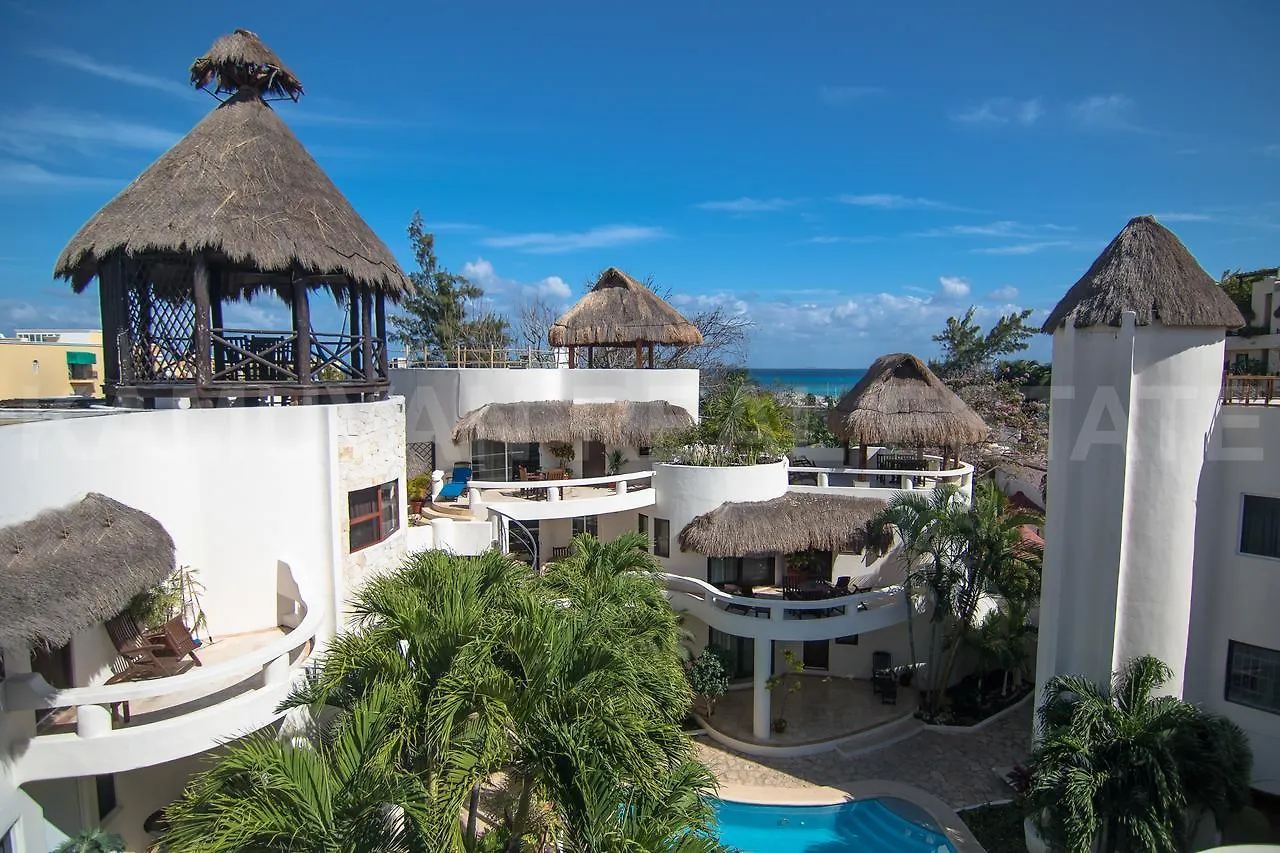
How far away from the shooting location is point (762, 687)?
55.1 feet

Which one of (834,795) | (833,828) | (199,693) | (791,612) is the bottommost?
(833,828)

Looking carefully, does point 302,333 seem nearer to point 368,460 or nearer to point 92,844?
point 368,460

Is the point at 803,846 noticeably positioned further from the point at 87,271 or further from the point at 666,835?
the point at 87,271

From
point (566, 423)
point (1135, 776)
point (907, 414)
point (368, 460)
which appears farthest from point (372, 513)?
point (907, 414)

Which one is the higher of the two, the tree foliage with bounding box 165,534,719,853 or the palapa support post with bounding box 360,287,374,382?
the palapa support post with bounding box 360,287,374,382

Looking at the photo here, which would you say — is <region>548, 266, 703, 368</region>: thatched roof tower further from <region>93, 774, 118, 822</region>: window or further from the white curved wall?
<region>93, 774, 118, 822</region>: window

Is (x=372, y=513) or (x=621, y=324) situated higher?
(x=621, y=324)

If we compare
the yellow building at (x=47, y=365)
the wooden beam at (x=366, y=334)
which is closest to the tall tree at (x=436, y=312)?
the yellow building at (x=47, y=365)

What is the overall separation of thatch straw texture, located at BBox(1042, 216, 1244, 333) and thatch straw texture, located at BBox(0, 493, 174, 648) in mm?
16269

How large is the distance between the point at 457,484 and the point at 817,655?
40.3 feet

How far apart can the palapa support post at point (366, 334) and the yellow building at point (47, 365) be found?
23.9 meters

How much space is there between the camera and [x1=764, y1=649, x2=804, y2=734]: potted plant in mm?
16781

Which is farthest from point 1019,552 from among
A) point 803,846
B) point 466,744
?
point 466,744

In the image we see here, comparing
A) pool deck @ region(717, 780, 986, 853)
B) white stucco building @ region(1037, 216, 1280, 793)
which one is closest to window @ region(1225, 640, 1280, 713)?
white stucco building @ region(1037, 216, 1280, 793)
